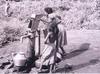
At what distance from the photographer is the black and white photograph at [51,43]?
23.9 feet

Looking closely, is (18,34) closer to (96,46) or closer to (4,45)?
(4,45)

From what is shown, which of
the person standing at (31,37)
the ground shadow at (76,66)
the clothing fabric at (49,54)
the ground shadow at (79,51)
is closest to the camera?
the clothing fabric at (49,54)

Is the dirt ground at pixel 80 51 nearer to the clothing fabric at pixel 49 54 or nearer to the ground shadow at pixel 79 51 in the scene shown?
the ground shadow at pixel 79 51

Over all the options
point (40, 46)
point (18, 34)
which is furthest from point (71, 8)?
point (40, 46)

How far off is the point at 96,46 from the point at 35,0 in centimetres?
1227

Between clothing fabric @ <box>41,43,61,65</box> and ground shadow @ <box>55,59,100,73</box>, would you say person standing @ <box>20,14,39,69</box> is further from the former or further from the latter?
ground shadow @ <box>55,59,100,73</box>

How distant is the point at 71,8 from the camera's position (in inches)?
746

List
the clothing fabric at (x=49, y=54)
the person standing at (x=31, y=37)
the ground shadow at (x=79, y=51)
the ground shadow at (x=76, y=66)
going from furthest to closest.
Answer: the ground shadow at (x=79, y=51) < the person standing at (x=31, y=37) < the ground shadow at (x=76, y=66) < the clothing fabric at (x=49, y=54)

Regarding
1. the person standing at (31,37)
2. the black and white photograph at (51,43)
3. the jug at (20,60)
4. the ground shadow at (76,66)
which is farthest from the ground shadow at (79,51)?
the jug at (20,60)

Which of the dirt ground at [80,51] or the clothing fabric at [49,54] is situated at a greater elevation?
the clothing fabric at [49,54]

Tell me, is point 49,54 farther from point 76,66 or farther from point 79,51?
point 79,51

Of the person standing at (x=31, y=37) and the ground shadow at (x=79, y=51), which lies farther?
the ground shadow at (x=79, y=51)

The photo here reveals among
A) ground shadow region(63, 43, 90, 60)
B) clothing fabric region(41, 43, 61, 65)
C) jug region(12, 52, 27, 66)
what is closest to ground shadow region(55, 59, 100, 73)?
clothing fabric region(41, 43, 61, 65)

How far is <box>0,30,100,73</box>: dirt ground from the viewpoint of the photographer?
25.4 feet
